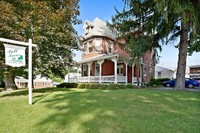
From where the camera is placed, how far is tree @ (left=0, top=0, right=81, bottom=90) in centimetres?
1108

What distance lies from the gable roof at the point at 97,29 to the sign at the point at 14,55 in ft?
57.1

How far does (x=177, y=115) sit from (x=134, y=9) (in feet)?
35.1

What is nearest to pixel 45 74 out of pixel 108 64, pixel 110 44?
pixel 108 64

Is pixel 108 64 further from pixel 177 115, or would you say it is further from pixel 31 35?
pixel 177 115

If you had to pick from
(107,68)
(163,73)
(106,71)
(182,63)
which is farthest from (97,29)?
(163,73)

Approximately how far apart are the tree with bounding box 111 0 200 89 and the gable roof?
9.31 m

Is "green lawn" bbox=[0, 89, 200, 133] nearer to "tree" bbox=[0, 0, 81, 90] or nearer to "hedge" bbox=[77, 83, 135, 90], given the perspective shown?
"tree" bbox=[0, 0, 81, 90]

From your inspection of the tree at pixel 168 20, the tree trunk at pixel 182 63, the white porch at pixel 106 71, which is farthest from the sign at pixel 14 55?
the white porch at pixel 106 71

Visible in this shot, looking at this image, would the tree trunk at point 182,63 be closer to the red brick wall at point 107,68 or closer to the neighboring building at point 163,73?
the red brick wall at point 107,68

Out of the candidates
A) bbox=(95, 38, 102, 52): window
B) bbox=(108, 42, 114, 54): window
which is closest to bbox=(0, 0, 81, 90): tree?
bbox=(95, 38, 102, 52): window

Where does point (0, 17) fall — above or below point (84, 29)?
below

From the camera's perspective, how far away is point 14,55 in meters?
7.38

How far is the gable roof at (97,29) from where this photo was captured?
2508cm

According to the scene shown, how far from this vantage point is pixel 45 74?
67.3 feet
